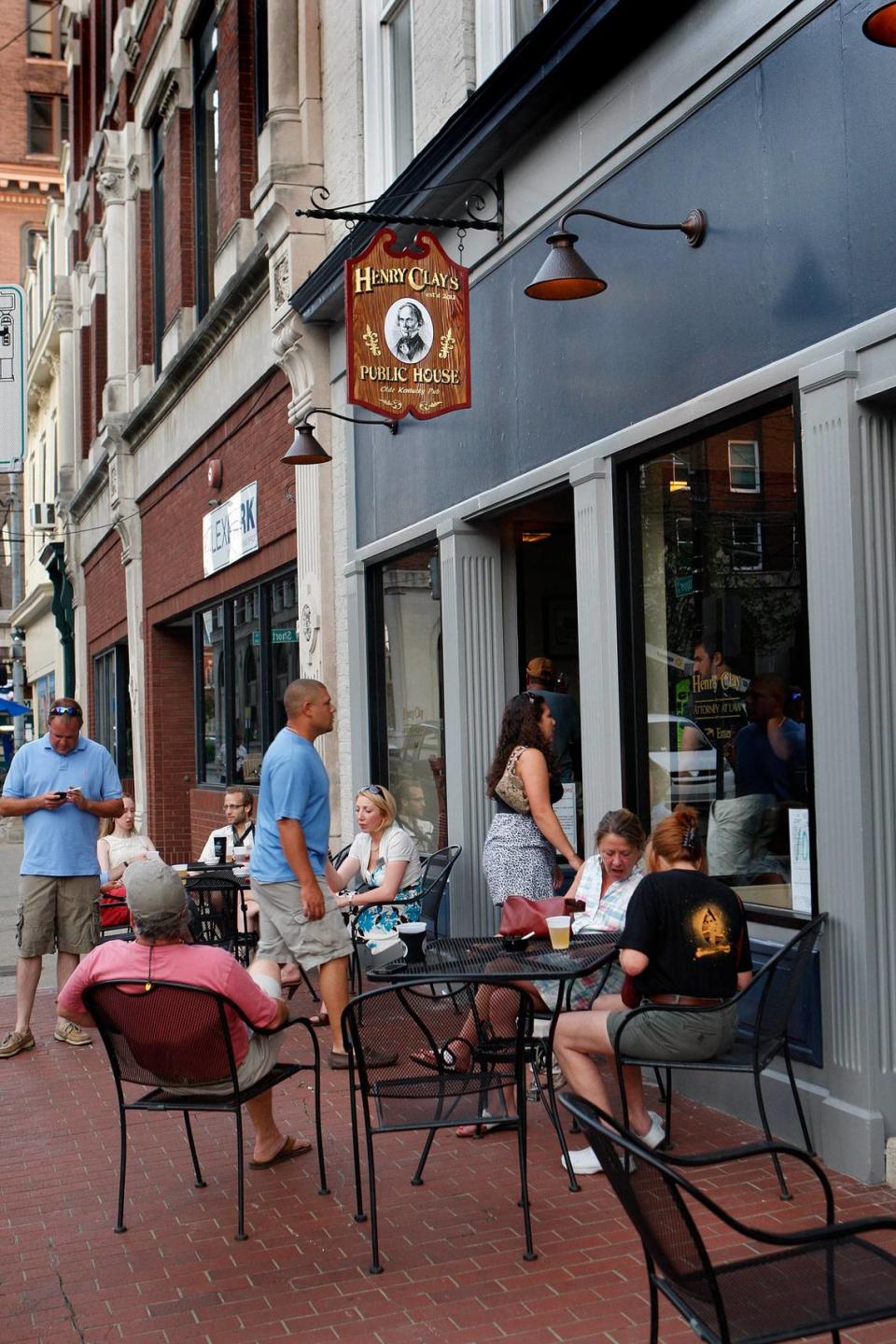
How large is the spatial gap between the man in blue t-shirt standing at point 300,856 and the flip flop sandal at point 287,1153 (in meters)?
0.91

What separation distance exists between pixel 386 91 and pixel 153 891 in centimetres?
771

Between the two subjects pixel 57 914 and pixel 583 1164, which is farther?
pixel 57 914

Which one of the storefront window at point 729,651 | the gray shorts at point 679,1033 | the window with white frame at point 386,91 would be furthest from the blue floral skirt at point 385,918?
the window with white frame at point 386,91

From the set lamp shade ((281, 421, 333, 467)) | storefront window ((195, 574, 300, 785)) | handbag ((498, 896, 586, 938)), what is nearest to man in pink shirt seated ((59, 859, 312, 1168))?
handbag ((498, 896, 586, 938))

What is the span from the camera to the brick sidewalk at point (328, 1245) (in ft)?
13.9

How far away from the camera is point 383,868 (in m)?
8.03

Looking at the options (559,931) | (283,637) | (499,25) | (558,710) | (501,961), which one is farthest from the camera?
(283,637)

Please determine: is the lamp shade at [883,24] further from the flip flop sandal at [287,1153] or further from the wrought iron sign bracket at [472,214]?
the flip flop sandal at [287,1153]

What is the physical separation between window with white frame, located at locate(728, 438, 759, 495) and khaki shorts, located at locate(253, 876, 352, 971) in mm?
2680

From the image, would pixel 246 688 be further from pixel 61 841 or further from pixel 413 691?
pixel 61 841

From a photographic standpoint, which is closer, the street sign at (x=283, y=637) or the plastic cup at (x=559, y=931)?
the plastic cup at (x=559, y=931)

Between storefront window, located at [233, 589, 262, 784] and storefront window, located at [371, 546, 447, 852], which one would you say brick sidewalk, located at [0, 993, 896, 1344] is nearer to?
storefront window, located at [371, 546, 447, 852]

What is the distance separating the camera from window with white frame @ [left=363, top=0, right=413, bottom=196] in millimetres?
10586

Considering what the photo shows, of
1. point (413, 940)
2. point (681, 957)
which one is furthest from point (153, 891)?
point (681, 957)
